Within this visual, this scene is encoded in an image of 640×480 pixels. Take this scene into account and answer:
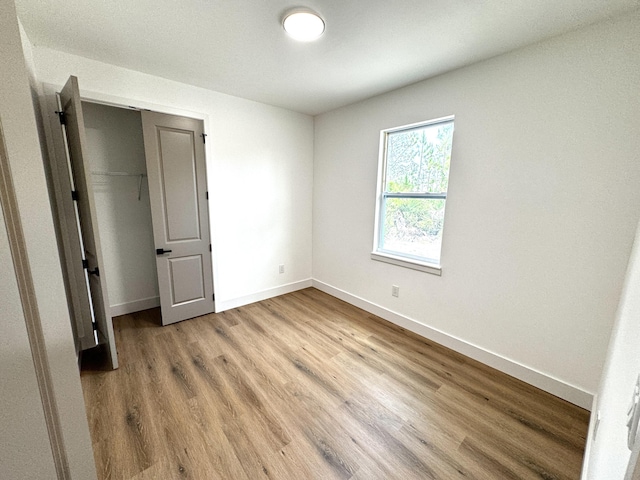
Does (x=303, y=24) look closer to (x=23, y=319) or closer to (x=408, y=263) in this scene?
(x=23, y=319)

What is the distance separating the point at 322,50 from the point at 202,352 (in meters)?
2.78

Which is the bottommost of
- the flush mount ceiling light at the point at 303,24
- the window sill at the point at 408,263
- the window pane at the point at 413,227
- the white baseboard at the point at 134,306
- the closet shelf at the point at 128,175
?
the white baseboard at the point at 134,306

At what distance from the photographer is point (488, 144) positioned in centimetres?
209

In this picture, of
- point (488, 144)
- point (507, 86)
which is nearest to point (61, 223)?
point (488, 144)

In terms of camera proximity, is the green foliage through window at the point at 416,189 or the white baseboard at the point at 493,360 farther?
the green foliage through window at the point at 416,189

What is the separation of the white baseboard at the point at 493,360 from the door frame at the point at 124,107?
206cm

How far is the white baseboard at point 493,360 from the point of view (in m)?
1.83

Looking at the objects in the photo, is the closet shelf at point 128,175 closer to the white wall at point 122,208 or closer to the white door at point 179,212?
the white wall at point 122,208

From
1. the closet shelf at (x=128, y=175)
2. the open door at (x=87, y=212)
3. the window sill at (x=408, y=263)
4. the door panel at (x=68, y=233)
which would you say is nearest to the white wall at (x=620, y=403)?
the window sill at (x=408, y=263)

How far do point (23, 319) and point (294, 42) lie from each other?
2.18 metres

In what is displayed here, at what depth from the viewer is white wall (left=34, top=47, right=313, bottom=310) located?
245cm

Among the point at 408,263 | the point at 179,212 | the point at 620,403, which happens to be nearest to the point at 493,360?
the point at 408,263

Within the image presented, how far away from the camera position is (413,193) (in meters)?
2.69

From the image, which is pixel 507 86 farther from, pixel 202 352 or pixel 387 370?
pixel 202 352
